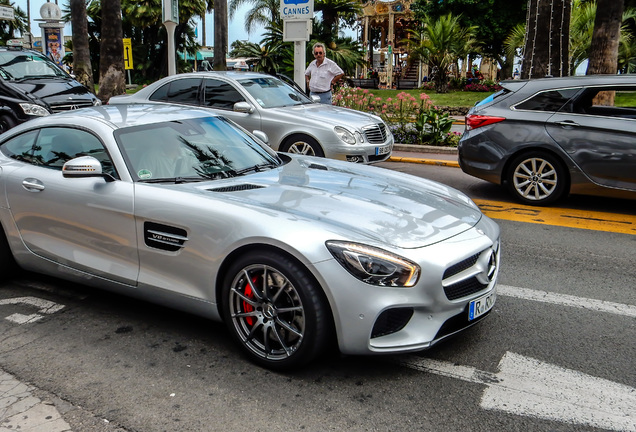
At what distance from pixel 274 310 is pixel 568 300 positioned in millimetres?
2388

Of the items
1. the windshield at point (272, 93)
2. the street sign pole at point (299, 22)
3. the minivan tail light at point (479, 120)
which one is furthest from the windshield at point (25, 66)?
the minivan tail light at point (479, 120)

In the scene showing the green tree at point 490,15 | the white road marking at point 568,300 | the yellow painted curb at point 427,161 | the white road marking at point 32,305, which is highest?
the green tree at point 490,15

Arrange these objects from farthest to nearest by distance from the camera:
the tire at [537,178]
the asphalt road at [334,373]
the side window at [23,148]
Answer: the tire at [537,178] → the side window at [23,148] → the asphalt road at [334,373]

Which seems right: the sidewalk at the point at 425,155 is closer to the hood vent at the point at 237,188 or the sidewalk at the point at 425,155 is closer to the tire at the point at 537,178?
the tire at the point at 537,178

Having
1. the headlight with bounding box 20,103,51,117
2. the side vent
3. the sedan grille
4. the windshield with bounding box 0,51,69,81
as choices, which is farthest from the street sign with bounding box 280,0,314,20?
the sedan grille

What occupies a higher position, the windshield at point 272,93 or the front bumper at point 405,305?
the windshield at point 272,93

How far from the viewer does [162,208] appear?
3898 mm

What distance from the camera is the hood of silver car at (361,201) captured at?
354 cm

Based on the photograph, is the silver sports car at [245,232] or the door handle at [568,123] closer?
the silver sports car at [245,232]

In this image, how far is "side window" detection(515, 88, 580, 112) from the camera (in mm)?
7742

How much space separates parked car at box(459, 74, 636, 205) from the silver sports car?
135 inches

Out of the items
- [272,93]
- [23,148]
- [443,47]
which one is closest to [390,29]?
[443,47]

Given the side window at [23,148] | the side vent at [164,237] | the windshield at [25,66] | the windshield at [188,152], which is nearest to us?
the side vent at [164,237]

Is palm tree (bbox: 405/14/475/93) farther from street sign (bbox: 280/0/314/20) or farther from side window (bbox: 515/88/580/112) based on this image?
side window (bbox: 515/88/580/112)
